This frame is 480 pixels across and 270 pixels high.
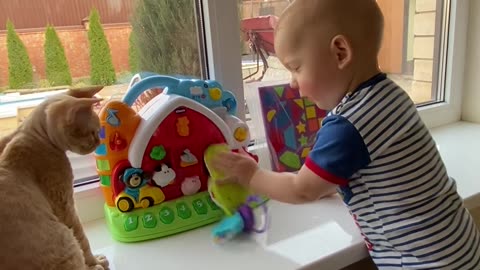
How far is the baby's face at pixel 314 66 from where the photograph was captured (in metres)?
0.66

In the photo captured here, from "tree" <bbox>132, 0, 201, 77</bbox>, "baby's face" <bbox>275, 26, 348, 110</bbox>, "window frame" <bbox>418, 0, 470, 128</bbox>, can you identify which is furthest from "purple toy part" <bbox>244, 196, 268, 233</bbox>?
"window frame" <bbox>418, 0, 470, 128</bbox>

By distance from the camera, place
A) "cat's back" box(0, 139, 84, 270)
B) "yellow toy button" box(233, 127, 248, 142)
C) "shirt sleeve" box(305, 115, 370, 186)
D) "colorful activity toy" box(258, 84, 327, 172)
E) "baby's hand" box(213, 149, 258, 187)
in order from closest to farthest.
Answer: "cat's back" box(0, 139, 84, 270)
"shirt sleeve" box(305, 115, 370, 186)
"baby's hand" box(213, 149, 258, 187)
"yellow toy button" box(233, 127, 248, 142)
"colorful activity toy" box(258, 84, 327, 172)

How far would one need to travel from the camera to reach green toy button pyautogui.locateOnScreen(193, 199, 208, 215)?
82cm

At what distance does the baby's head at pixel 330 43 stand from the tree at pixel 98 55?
365 millimetres

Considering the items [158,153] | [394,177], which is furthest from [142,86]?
[394,177]

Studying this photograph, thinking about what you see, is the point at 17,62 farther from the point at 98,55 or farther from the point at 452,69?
the point at 452,69

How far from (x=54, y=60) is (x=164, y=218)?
1.11 ft

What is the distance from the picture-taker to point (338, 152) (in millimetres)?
628

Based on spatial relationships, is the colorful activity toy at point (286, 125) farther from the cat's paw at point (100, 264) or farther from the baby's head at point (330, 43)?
the cat's paw at point (100, 264)

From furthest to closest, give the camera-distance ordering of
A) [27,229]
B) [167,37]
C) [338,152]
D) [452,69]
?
1. [452,69]
2. [167,37]
3. [338,152]
4. [27,229]

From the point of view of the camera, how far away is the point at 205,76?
100cm

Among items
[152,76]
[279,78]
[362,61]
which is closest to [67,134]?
[152,76]

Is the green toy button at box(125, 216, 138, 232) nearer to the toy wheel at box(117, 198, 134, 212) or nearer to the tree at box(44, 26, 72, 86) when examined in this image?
the toy wheel at box(117, 198, 134, 212)

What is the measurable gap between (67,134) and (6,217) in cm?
12
